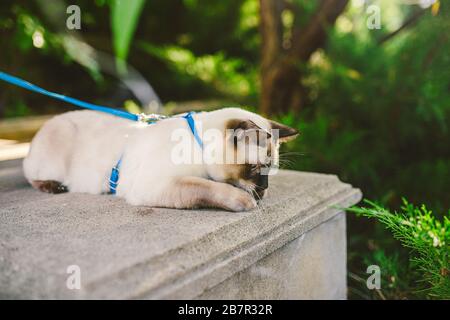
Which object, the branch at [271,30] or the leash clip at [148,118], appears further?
the branch at [271,30]

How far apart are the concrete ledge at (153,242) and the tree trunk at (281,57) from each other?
2385 millimetres

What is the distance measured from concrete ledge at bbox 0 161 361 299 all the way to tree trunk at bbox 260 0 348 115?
2.39 metres

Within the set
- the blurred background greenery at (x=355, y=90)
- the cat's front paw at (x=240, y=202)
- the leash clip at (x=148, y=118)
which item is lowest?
the cat's front paw at (x=240, y=202)

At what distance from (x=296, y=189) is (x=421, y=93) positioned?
1.77m

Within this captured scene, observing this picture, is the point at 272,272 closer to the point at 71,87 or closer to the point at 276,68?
the point at 276,68

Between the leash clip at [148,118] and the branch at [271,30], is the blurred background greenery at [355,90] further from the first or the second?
the leash clip at [148,118]

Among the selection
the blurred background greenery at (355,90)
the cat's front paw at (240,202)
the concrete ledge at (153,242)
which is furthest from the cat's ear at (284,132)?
the cat's front paw at (240,202)

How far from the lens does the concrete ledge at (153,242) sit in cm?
161

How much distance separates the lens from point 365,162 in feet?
13.3

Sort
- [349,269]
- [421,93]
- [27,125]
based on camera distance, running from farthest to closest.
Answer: [27,125]
[421,93]
[349,269]

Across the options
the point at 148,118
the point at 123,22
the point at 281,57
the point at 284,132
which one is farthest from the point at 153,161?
the point at 281,57

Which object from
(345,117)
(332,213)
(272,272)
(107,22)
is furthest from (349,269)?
(107,22)

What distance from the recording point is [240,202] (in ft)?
7.34
